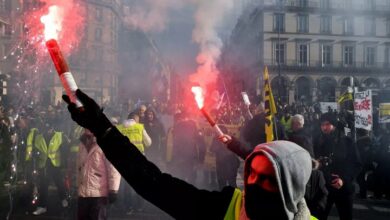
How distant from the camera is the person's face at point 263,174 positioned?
1.60m

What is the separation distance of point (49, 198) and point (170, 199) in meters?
7.67

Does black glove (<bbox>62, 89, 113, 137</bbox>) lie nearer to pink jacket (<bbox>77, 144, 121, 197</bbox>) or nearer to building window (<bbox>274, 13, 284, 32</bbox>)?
pink jacket (<bbox>77, 144, 121, 197</bbox>)

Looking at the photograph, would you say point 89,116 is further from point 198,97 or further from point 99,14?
point 99,14

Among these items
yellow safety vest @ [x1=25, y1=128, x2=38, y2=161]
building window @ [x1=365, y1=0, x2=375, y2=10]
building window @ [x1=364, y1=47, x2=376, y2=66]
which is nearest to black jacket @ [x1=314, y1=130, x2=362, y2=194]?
yellow safety vest @ [x1=25, y1=128, x2=38, y2=161]

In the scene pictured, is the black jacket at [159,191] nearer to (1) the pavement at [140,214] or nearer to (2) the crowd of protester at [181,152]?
(2) the crowd of protester at [181,152]

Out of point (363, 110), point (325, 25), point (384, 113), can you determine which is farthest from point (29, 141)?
point (325, 25)

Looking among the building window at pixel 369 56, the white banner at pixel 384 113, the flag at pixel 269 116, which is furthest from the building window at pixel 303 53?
the flag at pixel 269 116

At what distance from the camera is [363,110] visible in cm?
1231

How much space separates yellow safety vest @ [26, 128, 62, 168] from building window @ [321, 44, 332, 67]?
5009cm

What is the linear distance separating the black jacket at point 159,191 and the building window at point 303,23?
5304 centimetres

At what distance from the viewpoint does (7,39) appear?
47938 mm

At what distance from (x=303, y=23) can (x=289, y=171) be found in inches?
2151

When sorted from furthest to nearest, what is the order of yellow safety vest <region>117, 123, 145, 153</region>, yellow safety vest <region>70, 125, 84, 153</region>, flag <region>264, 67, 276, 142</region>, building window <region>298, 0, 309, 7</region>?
building window <region>298, 0, 309, 7</region>
yellow safety vest <region>70, 125, 84, 153</region>
yellow safety vest <region>117, 123, 145, 153</region>
flag <region>264, 67, 276, 142</region>

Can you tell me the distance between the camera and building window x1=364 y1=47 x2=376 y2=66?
170 feet
